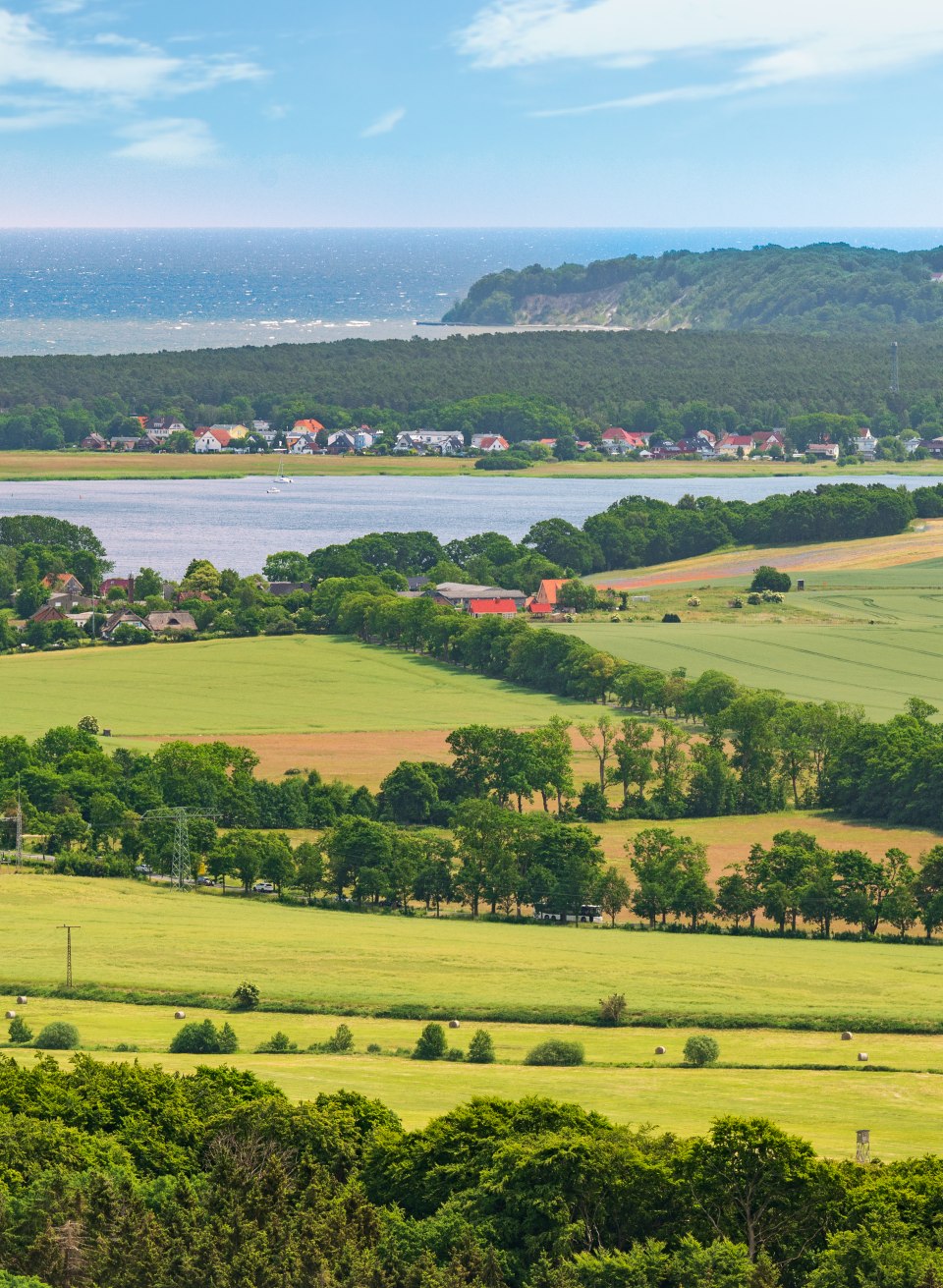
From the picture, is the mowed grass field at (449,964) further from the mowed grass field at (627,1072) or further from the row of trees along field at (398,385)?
the row of trees along field at (398,385)

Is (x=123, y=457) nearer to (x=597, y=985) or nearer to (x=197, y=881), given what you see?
(x=197, y=881)

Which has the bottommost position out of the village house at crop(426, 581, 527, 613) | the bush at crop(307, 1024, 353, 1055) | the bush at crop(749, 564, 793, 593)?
the bush at crop(307, 1024, 353, 1055)

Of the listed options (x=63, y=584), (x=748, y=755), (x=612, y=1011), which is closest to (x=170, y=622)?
(x=63, y=584)

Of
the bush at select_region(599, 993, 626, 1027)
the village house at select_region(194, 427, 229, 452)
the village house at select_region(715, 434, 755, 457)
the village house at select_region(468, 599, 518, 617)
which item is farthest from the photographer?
the village house at select_region(715, 434, 755, 457)

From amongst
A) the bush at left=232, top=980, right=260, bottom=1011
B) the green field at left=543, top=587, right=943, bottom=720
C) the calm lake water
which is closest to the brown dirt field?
the green field at left=543, top=587, right=943, bottom=720

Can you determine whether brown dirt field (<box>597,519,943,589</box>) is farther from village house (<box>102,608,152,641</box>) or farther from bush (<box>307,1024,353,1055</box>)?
bush (<box>307,1024,353,1055</box>)

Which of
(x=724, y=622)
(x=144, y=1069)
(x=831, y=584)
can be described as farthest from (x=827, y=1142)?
(x=831, y=584)
